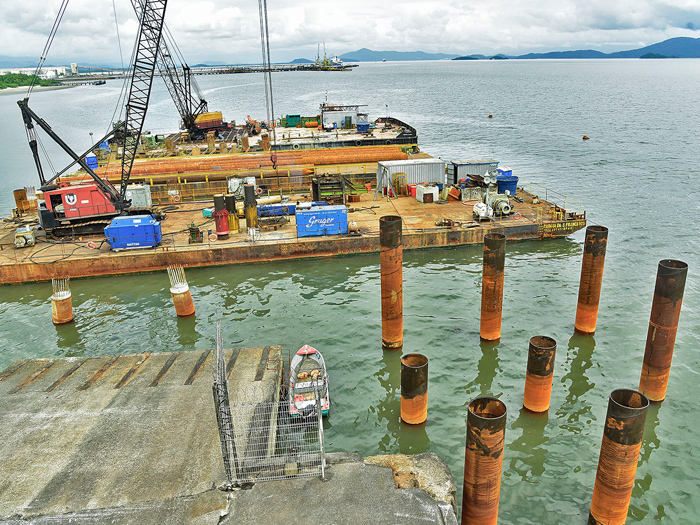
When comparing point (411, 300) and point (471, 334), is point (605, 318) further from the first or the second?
point (411, 300)

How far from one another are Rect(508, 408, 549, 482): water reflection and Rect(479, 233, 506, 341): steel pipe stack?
15.2ft

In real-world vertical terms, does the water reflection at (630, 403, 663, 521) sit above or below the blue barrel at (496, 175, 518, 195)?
below

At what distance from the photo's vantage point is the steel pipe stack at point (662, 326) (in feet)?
52.4

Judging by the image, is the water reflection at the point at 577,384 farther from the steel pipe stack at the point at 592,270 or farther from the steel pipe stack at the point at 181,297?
the steel pipe stack at the point at 181,297

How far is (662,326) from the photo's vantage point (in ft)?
53.4

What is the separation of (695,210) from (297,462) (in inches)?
1718

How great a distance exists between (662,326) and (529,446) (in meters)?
6.02

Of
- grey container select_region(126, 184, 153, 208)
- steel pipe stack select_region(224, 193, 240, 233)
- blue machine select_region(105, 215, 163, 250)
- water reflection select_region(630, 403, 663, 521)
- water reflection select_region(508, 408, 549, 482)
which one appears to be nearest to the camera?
water reflection select_region(630, 403, 663, 521)

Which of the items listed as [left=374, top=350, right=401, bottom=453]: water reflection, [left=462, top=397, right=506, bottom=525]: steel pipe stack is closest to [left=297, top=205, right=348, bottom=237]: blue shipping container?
[left=374, top=350, right=401, bottom=453]: water reflection

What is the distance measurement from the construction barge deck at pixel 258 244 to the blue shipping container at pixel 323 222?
53 centimetres

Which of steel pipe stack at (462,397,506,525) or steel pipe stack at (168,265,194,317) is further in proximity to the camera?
steel pipe stack at (168,265,194,317)

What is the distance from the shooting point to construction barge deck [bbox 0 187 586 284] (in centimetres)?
3086

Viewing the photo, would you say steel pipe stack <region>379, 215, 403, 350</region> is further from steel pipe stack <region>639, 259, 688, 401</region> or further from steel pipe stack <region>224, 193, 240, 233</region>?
steel pipe stack <region>224, 193, 240, 233</region>

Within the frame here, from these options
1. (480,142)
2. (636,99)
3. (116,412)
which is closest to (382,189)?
(116,412)
